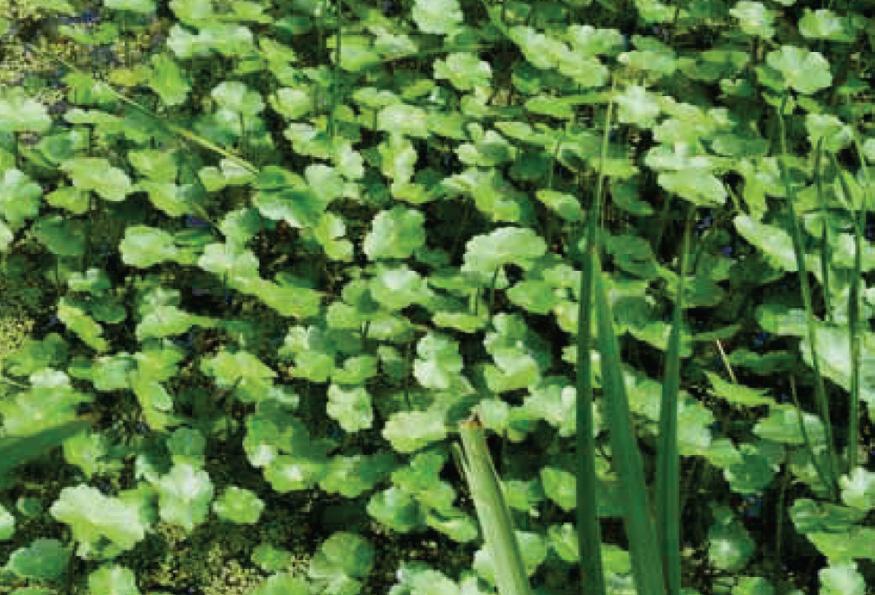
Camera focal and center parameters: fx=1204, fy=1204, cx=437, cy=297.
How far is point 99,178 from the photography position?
204 cm

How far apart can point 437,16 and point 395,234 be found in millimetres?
593

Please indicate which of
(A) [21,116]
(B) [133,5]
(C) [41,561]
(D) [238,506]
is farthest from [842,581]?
(B) [133,5]

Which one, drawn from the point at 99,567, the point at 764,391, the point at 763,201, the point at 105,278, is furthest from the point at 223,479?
the point at 763,201

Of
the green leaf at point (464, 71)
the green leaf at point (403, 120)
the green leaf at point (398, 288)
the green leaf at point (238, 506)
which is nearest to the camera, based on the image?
the green leaf at point (238, 506)

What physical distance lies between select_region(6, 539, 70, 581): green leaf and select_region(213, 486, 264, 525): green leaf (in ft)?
0.70

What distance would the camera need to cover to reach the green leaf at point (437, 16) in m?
2.38

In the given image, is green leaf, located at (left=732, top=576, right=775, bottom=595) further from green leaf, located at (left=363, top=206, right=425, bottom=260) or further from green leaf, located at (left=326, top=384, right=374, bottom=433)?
green leaf, located at (left=363, top=206, right=425, bottom=260)

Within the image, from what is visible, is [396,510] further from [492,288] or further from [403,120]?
[403,120]

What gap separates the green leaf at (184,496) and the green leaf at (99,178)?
0.56 metres

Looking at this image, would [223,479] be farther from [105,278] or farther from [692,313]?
[692,313]

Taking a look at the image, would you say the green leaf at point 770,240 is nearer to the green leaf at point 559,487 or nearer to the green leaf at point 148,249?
the green leaf at point 559,487

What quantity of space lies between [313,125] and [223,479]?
2.44 feet

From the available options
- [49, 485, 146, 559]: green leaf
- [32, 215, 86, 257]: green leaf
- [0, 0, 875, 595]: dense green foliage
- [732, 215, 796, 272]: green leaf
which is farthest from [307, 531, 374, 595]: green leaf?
[732, 215, 796, 272]: green leaf

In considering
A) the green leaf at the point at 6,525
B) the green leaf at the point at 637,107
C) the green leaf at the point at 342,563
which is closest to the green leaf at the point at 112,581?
the green leaf at the point at 6,525
